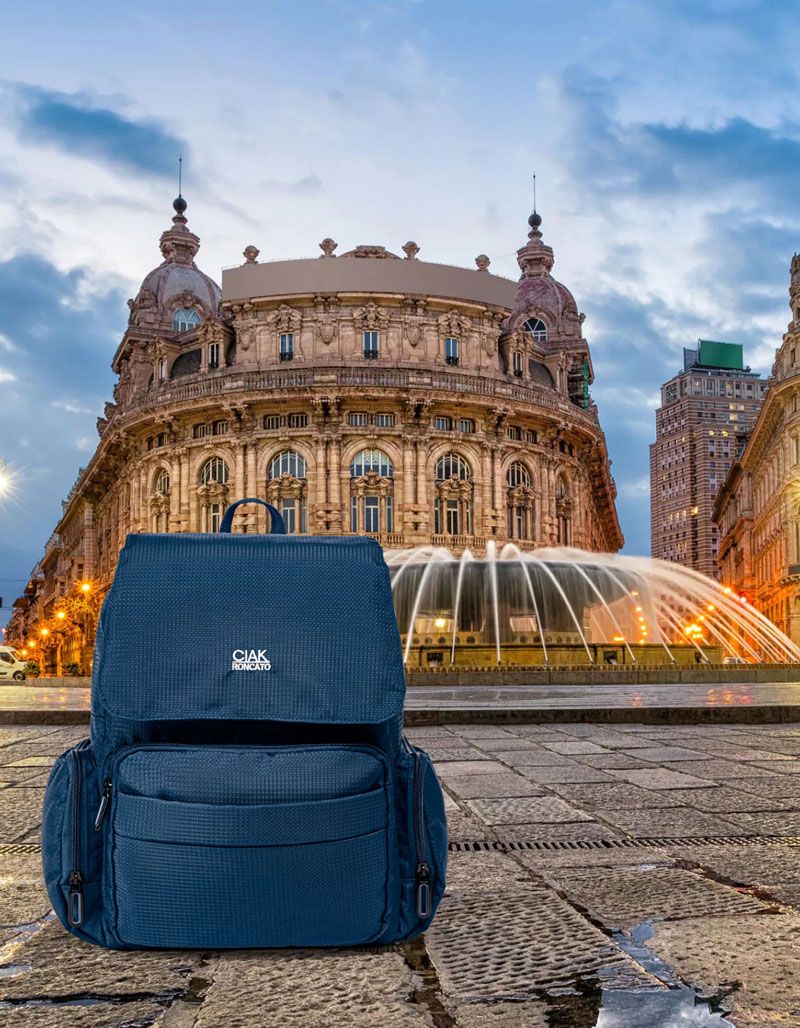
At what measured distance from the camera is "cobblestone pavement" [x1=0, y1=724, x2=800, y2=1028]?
2.49 m

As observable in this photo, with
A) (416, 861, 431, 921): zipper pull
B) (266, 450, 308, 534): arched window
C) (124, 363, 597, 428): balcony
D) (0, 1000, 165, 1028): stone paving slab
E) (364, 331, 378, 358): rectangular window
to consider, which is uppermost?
(364, 331, 378, 358): rectangular window

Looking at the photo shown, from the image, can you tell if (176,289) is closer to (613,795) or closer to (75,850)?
(613,795)

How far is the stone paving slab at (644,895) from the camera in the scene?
10.9 feet

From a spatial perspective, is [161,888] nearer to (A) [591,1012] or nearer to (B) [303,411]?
(A) [591,1012]

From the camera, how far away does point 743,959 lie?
2836mm

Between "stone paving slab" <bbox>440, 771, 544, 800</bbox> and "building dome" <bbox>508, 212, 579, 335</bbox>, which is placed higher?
"building dome" <bbox>508, 212, 579, 335</bbox>

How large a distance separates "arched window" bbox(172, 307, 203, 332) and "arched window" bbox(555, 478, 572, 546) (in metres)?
22.9

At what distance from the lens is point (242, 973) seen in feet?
9.21

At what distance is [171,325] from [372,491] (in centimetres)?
1976

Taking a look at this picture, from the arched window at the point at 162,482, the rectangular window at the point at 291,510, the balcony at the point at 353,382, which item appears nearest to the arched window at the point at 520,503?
the balcony at the point at 353,382

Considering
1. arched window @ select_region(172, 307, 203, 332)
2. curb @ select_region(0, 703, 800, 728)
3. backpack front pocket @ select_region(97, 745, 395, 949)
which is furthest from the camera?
arched window @ select_region(172, 307, 203, 332)

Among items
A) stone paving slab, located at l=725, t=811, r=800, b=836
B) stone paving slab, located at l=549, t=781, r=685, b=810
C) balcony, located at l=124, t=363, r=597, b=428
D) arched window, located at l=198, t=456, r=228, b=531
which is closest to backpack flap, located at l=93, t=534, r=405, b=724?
stone paving slab, located at l=725, t=811, r=800, b=836

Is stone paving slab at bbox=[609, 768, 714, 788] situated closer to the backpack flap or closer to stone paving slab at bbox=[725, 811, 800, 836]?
stone paving slab at bbox=[725, 811, 800, 836]

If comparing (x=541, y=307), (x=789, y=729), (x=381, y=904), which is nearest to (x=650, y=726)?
(x=789, y=729)
